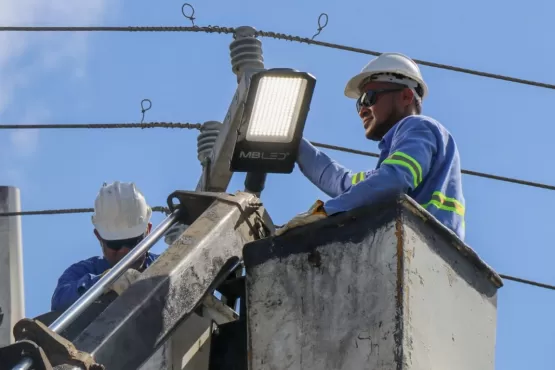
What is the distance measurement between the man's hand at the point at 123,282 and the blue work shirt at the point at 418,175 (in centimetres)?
70

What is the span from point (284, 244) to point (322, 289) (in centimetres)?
26

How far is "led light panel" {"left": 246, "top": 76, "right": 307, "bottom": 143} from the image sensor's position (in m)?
5.33

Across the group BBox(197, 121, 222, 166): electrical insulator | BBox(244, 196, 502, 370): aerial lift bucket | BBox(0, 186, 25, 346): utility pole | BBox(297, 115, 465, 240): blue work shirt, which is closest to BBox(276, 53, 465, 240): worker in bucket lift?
BBox(297, 115, 465, 240): blue work shirt

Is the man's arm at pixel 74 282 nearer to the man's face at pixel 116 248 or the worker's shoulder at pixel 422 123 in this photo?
the man's face at pixel 116 248

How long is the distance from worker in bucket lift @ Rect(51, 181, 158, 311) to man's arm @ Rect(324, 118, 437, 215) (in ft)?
6.47

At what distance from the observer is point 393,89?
5.69m

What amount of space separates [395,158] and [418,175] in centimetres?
10

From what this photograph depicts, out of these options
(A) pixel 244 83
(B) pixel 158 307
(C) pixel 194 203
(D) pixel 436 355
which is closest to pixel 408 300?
(D) pixel 436 355

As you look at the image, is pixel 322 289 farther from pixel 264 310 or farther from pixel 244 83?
pixel 244 83

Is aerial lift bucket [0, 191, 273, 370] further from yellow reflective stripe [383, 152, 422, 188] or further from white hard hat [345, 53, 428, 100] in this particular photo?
white hard hat [345, 53, 428, 100]

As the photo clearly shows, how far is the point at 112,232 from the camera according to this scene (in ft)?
23.4

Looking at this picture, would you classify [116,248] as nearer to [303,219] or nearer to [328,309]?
[303,219]

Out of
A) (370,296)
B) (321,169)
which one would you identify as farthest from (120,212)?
(370,296)

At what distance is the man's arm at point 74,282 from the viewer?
635 centimetres
